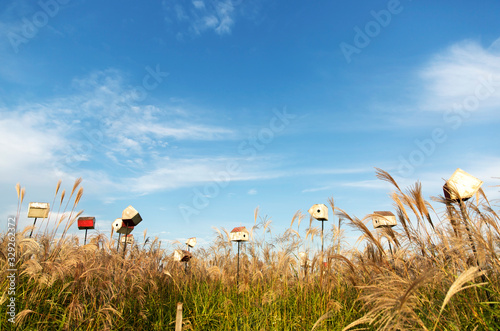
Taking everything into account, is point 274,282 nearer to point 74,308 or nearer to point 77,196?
point 74,308

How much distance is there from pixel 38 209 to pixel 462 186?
7.92m

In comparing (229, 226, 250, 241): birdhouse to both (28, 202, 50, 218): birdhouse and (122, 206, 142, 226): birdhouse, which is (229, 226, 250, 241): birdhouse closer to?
(122, 206, 142, 226): birdhouse

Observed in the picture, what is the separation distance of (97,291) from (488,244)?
17.1ft

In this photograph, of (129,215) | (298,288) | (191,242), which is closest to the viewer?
(298,288)

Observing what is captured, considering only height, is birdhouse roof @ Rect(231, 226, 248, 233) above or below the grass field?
above

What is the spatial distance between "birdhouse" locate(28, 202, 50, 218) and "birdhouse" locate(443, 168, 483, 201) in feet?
24.8

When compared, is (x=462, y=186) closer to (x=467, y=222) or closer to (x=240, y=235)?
(x=467, y=222)

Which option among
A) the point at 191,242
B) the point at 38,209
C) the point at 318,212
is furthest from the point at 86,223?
the point at 318,212

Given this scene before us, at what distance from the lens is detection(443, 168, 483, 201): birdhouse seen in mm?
3705

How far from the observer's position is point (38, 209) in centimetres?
712

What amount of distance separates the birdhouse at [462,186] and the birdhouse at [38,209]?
24.8 feet

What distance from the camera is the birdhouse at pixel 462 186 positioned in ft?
12.2

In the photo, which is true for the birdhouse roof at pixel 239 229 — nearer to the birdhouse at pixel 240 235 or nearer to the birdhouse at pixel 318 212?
the birdhouse at pixel 240 235

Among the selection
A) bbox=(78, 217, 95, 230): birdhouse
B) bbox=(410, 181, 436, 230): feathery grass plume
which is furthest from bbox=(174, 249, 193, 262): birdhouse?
bbox=(410, 181, 436, 230): feathery grass plume
